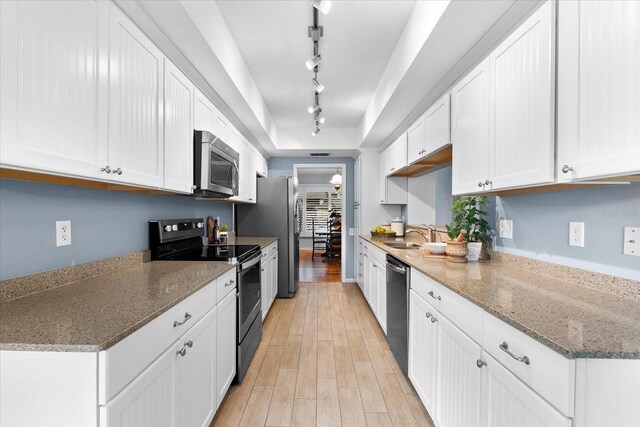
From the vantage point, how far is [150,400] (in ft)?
3.53

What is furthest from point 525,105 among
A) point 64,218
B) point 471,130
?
point 64,218

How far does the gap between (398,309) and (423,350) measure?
1.70ft

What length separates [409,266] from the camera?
2.15 metres

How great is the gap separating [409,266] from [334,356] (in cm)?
112

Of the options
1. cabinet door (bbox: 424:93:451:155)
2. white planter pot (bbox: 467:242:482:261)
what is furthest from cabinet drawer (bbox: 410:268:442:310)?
cabinet door (bbox: 424:93:451:155)

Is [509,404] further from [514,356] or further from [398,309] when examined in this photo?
[398,309]

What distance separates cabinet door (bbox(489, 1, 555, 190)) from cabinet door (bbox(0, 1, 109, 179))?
6.25ft

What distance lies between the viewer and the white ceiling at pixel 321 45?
2.11m

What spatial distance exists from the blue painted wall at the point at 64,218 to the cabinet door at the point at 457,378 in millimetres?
1913

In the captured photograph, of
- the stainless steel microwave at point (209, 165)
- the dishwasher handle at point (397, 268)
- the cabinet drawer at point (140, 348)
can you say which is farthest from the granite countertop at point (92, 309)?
the dishwasher handle at point (397, 268)

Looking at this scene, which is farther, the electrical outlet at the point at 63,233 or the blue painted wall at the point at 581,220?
the electrical outlet at the point at 63,233

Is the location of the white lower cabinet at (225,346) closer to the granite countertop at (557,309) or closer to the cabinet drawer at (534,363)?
the granite countertop at (557,309)

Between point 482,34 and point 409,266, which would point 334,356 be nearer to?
point 409,266

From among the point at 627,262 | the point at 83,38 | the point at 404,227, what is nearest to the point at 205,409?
the point at 83,38
